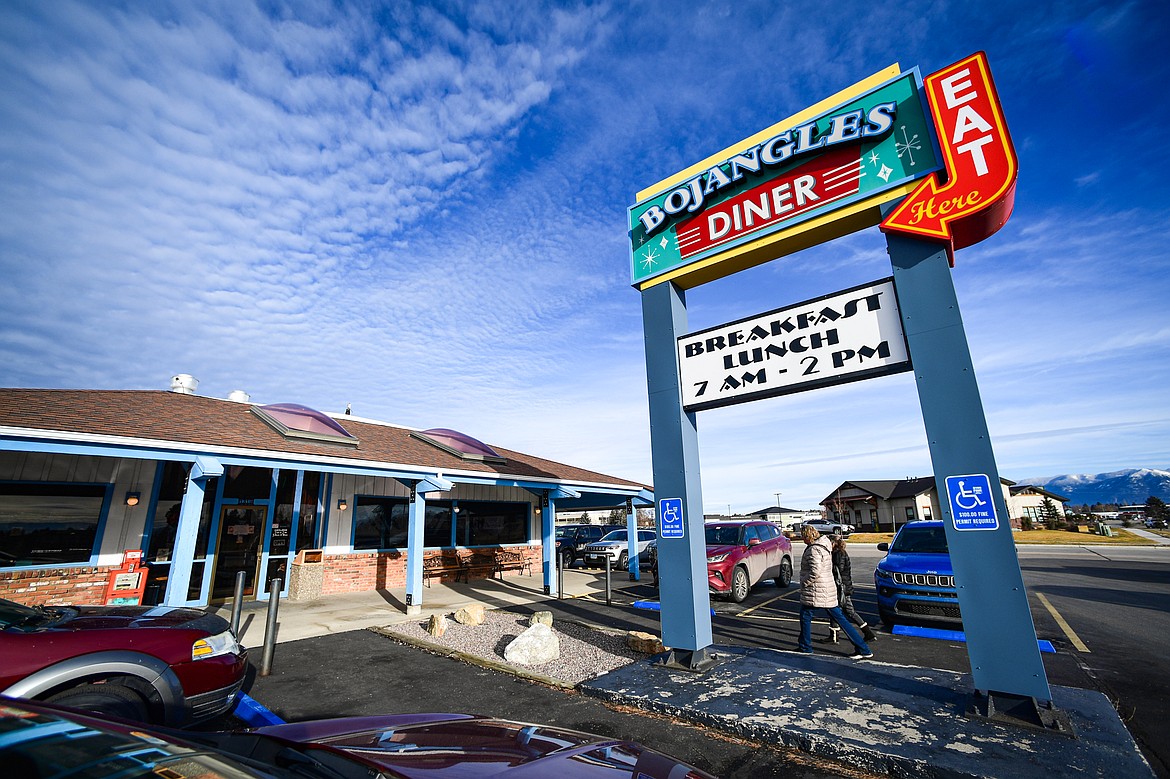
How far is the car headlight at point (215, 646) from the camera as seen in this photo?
4336 mm

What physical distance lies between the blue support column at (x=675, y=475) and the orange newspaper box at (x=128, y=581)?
9442 millimetres

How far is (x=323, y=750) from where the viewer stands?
2.06m

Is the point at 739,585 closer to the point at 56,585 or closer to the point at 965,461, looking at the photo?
the point at 965,461

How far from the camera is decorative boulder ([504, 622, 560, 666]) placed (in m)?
6.69

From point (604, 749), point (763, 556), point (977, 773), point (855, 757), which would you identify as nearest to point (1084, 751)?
point (977, 773)

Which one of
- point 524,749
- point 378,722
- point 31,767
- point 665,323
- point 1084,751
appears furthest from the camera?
point 665,323

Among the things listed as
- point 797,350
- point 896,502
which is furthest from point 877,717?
point 896,502

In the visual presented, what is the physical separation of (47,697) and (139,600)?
7.41 m

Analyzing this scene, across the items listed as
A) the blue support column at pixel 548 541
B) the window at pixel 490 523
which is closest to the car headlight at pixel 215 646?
the blue support column at pixel 548 541

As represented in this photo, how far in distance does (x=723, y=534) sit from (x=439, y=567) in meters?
7.70

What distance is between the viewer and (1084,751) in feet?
12.3

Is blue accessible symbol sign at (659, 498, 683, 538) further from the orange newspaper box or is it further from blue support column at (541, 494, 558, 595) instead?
the orange newspaper box

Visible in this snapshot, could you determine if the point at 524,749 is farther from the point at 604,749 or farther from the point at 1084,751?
the point at 1084,751

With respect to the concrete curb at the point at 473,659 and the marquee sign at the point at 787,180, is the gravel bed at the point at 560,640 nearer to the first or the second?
the concrete curb at the point at 473,659
